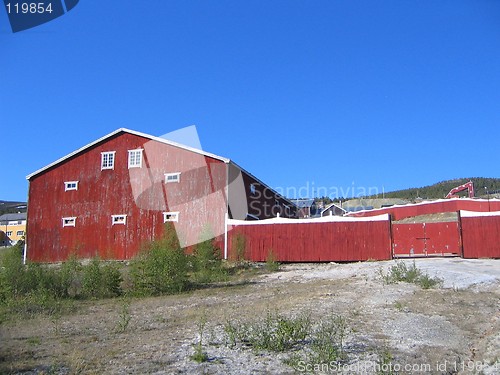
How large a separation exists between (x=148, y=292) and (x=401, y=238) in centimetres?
1617

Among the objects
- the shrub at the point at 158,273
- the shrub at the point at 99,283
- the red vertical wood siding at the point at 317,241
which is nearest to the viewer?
the shrub at the point at 99,283

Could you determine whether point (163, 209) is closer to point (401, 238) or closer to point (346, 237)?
point (346, 237)

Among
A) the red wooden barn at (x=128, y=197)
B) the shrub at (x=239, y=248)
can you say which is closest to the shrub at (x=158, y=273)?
the shrub at (x=239, y=248)

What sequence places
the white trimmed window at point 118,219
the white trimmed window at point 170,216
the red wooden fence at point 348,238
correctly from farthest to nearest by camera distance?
the white trimmed window at point 118,219 < the white trimmed window at point 170,216 < the red wooden fence at point 348,238

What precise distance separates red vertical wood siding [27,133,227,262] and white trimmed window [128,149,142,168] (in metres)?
0.27

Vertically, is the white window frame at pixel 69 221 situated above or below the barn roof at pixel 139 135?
below

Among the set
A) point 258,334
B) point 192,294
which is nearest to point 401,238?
point 192,294

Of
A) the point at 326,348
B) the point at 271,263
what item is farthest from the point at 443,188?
the point at 326,348

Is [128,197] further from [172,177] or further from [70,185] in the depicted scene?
[70,185]

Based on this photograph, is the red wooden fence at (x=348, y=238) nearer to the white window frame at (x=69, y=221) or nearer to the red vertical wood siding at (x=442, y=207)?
the white window frame at (x=69, y=221)

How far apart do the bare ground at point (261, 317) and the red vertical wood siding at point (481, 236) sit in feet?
22.5

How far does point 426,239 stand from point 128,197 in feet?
56.4

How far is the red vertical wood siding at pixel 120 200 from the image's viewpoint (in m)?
24.8

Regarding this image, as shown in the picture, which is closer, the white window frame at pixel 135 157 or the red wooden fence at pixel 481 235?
the red wooden fence at pixel 481 235
